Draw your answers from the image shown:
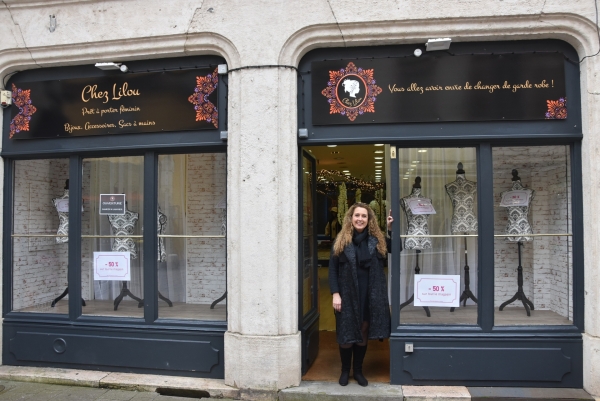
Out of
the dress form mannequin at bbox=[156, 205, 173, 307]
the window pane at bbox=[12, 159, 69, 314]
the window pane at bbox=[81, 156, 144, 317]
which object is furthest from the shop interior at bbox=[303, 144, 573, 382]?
the window pane at bbox=[12, 159, 69, 314]

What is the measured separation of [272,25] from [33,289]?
14.8 feet

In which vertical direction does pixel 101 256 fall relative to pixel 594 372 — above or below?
above

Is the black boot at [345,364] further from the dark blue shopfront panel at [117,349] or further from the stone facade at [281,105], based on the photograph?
the dark blue shopfront panel at [117,349]

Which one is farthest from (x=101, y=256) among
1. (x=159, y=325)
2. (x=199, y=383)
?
(x=199, y=383)

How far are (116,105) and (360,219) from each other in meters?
3.18

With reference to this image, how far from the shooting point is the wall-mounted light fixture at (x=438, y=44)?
4.79 m

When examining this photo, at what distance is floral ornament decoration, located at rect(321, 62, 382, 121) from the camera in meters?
5.01

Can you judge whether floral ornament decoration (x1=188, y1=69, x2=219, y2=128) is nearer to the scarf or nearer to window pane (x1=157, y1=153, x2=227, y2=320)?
window pane (x1=157, y1=153, x2=227, y2=320)

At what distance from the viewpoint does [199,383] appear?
5008 millimetres

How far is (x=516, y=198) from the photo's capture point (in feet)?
17.7

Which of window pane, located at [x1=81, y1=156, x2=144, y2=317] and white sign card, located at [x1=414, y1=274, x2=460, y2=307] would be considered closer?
white sign card, located at [x1=414, y1=274, x2=460, y2=307]

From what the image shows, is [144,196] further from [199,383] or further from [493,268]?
[493,268]

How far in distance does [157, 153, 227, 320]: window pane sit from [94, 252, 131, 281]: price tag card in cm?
46

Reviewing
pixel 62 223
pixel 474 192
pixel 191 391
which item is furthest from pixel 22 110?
pixel 474 192
